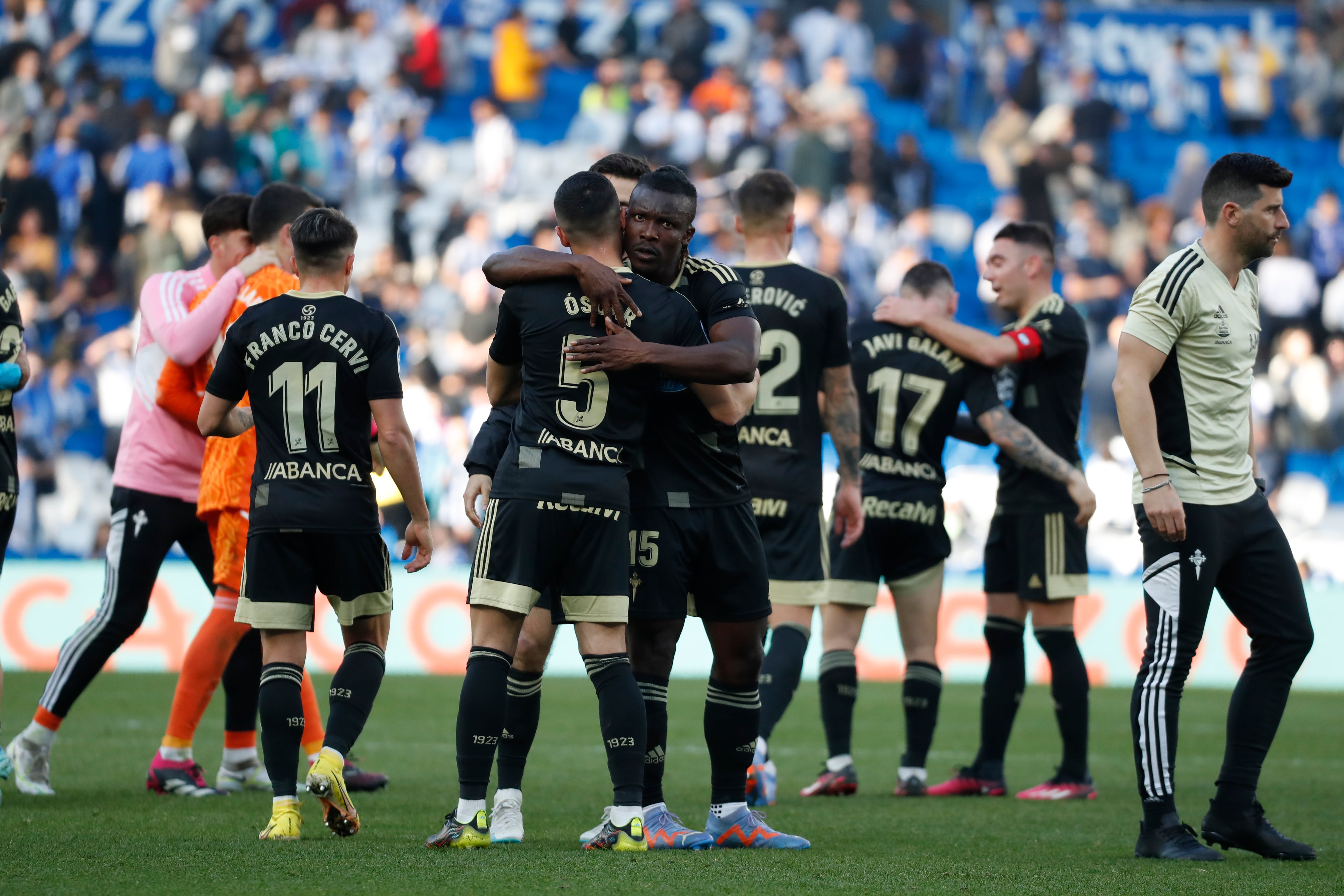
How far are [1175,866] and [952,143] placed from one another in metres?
20.2

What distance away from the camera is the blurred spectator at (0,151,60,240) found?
1916 cm

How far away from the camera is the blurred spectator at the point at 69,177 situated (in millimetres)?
19641

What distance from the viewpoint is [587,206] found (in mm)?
4910

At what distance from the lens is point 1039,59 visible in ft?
76.9

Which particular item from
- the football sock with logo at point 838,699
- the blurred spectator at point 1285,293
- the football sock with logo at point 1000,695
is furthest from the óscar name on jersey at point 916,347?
the blurred spectator at point 1285,293

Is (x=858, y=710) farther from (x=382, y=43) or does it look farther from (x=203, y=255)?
(x=382, y=43)

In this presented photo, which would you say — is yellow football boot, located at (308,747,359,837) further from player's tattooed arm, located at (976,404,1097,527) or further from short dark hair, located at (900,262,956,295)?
short dark hair, located at (900,262,956,295)

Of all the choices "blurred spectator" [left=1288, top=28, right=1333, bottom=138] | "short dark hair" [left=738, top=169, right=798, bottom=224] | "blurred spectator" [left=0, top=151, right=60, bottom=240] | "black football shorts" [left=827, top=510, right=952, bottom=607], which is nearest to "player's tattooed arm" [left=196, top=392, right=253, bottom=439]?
"short dark hair" [left=738, top=169, right=798, bottom=224]

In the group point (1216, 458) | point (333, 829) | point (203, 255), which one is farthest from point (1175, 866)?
point (203, 255)

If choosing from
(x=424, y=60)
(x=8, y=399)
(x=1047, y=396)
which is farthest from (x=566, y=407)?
(x=424, y=60)

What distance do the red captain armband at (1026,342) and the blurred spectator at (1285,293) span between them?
1303cm

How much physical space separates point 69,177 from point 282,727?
16.5 m

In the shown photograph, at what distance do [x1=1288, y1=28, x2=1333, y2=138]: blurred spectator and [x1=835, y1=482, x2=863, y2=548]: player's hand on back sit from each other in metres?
20.5

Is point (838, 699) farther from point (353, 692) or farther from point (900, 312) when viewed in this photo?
point (353, 692)
